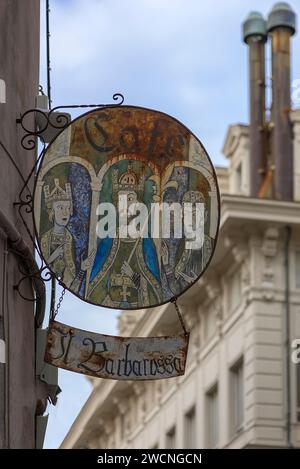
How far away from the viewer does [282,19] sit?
5025 cm

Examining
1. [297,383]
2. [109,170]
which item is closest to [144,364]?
[109,170]

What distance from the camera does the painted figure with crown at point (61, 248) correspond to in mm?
13977

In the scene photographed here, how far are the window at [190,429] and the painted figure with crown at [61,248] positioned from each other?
A: 110ft

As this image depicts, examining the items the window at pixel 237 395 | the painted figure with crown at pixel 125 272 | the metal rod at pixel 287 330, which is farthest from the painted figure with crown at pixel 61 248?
the window at pixel 237 395

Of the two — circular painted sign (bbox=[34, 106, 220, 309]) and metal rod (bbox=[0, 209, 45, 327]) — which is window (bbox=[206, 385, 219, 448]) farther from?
circular painted sign (bbox=[34, 106, 220, 309])

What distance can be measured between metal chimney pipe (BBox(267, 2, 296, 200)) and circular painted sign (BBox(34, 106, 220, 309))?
1223 inches

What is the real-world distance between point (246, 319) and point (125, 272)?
94.4ft

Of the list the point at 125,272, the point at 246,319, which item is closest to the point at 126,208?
the point at 125,272

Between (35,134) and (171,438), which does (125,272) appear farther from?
(171,438)

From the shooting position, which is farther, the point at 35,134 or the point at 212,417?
the point at 212,417

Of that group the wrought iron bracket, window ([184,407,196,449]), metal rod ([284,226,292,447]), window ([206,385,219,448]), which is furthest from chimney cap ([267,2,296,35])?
the wrought iron bracket

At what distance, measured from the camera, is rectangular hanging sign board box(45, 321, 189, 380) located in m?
13.6

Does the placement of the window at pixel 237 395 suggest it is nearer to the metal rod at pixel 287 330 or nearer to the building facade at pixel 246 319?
the building facade at pixel 246 319
